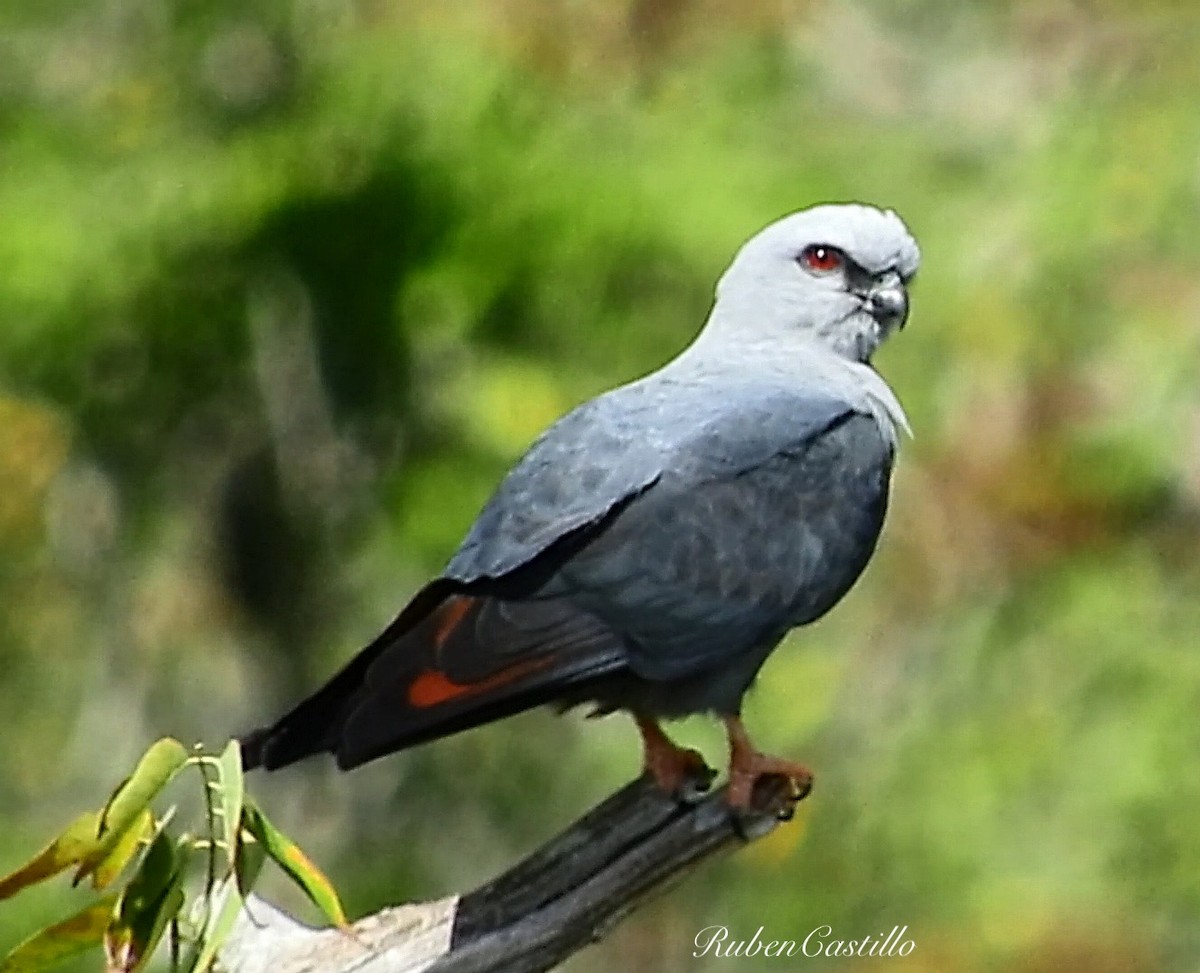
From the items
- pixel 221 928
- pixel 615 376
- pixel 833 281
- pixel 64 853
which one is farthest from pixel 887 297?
pixel 615 376

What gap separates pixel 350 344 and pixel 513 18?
1156 millimetres

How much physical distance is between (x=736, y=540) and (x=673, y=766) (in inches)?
16.7

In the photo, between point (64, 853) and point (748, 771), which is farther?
point (748, 771)

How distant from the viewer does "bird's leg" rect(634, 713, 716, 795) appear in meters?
3.32

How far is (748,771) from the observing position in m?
3.40

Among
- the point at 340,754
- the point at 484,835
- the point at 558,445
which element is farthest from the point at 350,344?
the point at 340,754

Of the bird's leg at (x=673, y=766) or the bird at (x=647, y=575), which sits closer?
the bird at (x=647, y=575)

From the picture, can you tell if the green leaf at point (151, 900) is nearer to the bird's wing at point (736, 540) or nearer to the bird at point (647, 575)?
the bird at point (647, 575)

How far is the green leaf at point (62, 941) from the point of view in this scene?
2.39m

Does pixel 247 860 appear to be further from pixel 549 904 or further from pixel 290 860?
pixel 549 904

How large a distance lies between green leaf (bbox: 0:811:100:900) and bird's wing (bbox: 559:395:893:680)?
1217 mm

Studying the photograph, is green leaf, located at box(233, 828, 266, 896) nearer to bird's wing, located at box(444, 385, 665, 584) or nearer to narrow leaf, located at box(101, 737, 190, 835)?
narrow leaf, located at box(101, 737, 190, 835)

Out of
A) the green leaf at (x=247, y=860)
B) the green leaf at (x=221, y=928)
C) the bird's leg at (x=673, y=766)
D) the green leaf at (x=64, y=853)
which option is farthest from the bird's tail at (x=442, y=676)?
the green leaf at (x=64, y=853)

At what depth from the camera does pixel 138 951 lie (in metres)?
2.37
